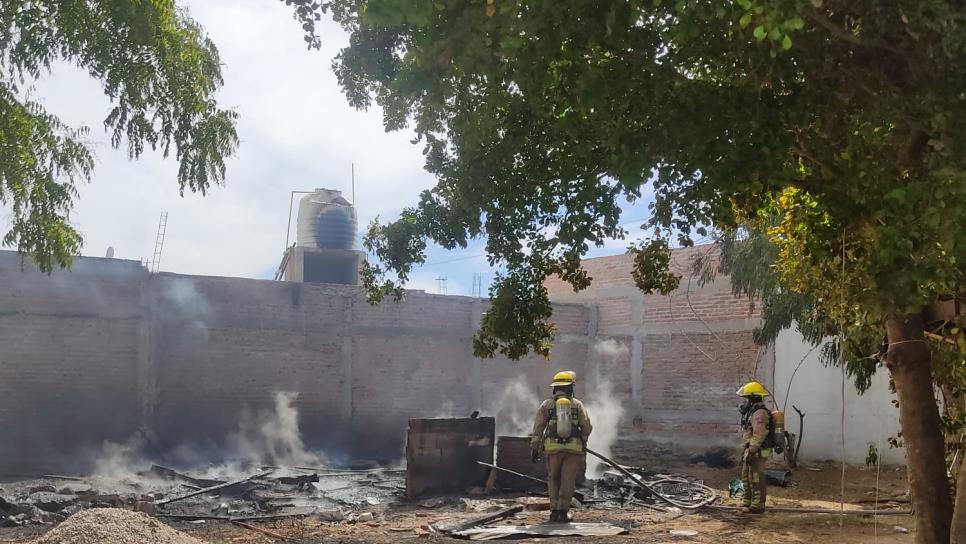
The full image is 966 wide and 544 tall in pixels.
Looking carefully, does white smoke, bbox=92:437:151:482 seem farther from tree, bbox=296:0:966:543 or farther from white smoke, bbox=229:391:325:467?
tree, bbox=296:0:966:543

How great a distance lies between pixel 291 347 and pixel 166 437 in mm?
3248

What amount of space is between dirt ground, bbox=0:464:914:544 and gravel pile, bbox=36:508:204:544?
155cm

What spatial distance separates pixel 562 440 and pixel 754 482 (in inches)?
110

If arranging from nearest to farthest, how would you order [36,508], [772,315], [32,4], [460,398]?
1. [32,4]
2. [36,508]
3. [772,315]
4. [460,398]

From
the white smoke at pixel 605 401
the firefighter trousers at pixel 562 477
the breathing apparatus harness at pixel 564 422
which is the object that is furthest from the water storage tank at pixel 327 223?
the firefighter trousers at pixel 562 477

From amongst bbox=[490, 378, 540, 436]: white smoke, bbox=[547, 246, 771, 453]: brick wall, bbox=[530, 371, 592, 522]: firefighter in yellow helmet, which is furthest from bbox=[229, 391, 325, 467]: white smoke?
bbox=[530, 371, 592, 522]: firefighter in yellow helmet

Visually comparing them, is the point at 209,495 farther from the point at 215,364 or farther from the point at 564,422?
the point at 564,422

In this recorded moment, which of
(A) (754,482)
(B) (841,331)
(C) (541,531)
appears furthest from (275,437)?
(B) (841,331)

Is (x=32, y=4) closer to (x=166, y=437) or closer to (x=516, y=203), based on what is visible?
(x=516, y=203)

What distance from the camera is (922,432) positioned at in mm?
6570

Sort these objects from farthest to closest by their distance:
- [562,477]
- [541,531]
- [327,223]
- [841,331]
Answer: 1. [327,223]
2. [562,477]
3. [541,531]
4. [841,331]

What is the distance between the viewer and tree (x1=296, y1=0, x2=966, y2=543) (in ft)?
15.8

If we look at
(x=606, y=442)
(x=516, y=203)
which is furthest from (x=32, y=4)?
(x=606, y=442)

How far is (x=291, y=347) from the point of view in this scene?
63.2 ft
